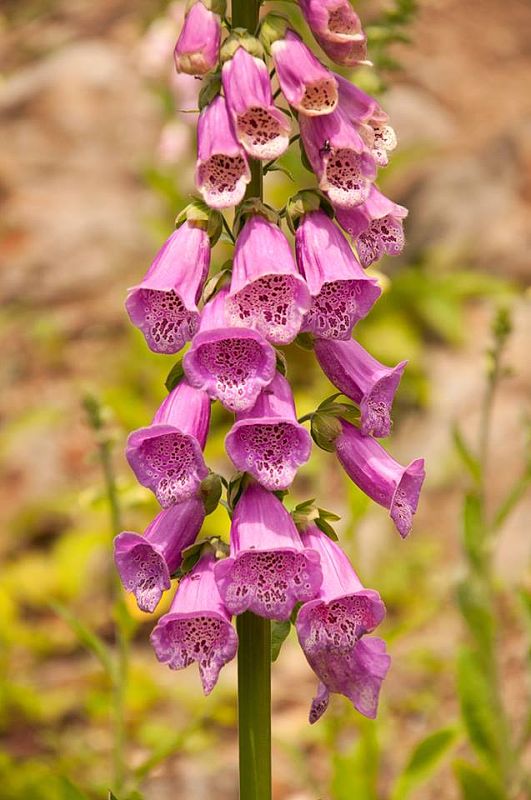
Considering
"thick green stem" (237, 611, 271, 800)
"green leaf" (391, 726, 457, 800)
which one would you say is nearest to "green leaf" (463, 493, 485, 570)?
"green leaf" (391, 726, 457, 800)

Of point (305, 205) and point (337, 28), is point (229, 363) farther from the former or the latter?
point (337, 28)

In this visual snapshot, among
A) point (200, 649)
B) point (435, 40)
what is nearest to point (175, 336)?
point (200, 649)

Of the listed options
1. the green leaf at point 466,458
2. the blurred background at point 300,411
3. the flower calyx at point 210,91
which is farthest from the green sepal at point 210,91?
the green leaf at point 466,458

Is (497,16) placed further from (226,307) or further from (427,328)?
(226,307)

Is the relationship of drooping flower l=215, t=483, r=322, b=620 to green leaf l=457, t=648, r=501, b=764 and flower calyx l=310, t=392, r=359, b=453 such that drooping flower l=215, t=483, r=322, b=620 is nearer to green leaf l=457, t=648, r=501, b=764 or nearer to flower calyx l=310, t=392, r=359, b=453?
flower calyx l=310, t=392, r=359, b=453

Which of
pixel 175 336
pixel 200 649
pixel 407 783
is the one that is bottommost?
pixel 407 783

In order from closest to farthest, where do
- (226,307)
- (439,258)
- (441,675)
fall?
(226,307)
(441,675)
(439,258)
